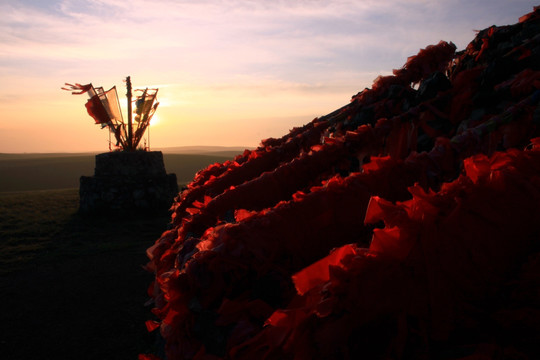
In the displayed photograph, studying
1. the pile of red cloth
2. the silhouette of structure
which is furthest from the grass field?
the pile of red cloth

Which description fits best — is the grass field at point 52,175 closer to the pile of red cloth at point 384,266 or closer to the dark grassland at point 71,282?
the dark grassland at point 71,282

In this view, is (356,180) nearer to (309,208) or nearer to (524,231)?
(309,208)

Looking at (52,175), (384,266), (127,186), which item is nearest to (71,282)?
(127,186)

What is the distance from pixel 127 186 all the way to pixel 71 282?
5808 mm

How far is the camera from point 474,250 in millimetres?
842

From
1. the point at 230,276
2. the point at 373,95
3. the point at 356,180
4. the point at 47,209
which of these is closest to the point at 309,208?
the point at 356,180

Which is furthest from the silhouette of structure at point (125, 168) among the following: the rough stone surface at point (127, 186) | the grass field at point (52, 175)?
the grass field at point (52, 175)

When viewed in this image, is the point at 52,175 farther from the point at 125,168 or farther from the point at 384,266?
the point at 384,266

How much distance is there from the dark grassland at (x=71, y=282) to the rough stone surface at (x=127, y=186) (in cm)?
39

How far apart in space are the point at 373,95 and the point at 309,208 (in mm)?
2095

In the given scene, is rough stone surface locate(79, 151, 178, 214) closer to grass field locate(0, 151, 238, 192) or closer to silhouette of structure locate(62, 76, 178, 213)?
silhouette of structure locate(62, 76, 178, 213)

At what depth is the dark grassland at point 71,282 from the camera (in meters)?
5.07

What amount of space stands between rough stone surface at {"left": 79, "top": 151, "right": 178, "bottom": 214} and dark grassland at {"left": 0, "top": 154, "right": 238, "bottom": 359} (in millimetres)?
390

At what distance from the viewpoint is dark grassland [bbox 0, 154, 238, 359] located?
5070 millimetres
